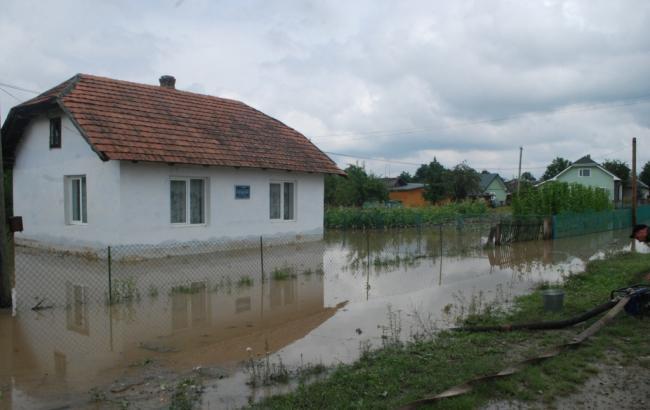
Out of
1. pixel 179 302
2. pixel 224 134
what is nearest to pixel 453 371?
pixel 179 302

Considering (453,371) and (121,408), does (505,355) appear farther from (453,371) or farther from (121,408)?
(121,408)

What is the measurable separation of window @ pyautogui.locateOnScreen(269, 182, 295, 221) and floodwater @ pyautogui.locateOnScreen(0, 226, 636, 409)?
7.19 feet

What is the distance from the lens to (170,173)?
50.8ft

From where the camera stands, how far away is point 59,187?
16.2m

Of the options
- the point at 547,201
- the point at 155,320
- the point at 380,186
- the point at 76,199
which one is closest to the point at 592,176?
the point at 380,186

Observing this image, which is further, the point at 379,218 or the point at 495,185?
the point at 495,185

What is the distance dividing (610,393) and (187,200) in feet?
43.0

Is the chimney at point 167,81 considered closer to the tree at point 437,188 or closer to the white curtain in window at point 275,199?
the white curtain in window at point 275,199

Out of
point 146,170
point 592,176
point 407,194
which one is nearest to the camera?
point 146,170

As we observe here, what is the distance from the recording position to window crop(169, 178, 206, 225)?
15.8 metres

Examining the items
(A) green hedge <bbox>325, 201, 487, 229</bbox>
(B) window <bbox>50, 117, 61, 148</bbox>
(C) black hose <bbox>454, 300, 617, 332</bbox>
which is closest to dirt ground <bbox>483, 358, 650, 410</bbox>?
(C) black hose <bbox>454, 300, 617, 332</bbox>

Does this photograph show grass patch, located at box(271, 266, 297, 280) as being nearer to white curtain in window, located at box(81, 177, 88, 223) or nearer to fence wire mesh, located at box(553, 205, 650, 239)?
white curtain in window, located at box(81, 177, 88, 223)

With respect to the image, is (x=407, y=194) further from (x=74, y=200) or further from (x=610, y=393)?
(x=610, y=393)

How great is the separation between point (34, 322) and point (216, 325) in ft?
9.67
